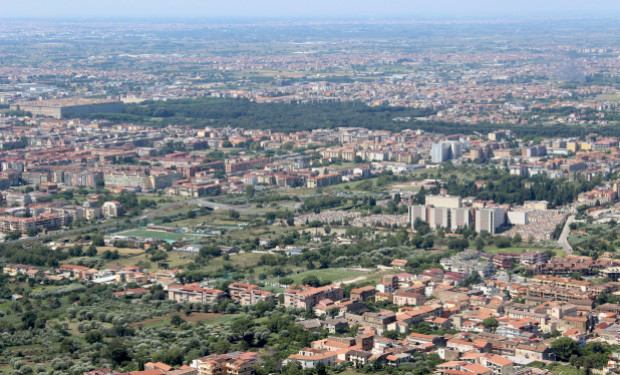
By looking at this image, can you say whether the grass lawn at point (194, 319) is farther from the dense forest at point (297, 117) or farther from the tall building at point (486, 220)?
the dense forest at point (297, 117)

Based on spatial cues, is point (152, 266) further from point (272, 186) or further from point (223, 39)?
point (223, 39)

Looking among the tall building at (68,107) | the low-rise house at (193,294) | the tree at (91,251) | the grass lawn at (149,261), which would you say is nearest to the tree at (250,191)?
the grass lawn at (149,261)

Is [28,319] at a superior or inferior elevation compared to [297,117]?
superior

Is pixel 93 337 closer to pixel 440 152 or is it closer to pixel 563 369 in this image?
pixel 563 369

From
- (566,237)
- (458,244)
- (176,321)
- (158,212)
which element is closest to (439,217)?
(458,244)

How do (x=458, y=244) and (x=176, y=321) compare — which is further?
(x=458, y=244)

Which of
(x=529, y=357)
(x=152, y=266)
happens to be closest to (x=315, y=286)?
(x=152, y=266)

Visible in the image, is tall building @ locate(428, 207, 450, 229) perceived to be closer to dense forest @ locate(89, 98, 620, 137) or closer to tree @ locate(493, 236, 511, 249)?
tree @ locate(493, 236, 511, 249)
